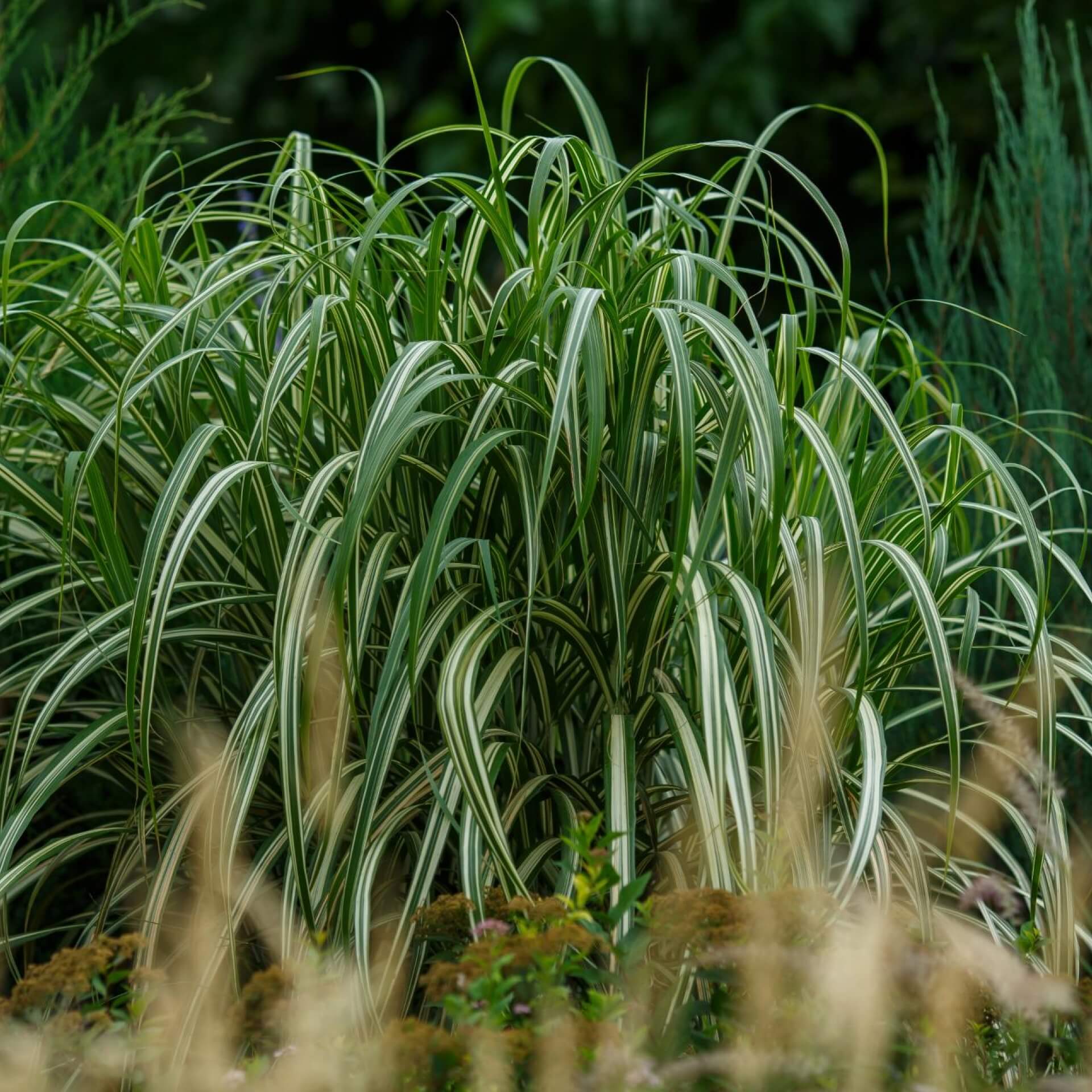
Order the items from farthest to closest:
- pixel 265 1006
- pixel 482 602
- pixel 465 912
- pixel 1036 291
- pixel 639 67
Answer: pixel 639 67 < pixel 1036 291 < pixel 482 602 < pixel 465 912 < pixel 265 1006

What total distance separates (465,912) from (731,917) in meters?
0.26

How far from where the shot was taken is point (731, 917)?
0.92 metres

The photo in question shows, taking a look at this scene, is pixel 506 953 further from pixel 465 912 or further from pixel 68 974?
pixel 68 974

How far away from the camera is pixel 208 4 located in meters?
5.27

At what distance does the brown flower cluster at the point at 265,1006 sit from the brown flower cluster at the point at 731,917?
268mm

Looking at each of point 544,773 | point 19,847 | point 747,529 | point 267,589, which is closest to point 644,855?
point 544,773

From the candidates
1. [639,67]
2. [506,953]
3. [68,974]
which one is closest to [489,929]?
[506,953]

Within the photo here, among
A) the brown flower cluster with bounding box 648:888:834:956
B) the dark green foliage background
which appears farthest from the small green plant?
the dark green foliage background

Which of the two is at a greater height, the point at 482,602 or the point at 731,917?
the point at 482,602

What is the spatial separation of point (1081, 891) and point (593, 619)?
2.32ft

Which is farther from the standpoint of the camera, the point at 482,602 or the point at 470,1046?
the point at 482,602

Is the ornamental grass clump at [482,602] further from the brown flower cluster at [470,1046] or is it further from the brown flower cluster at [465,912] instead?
the brown flower cluster at [470,1046]

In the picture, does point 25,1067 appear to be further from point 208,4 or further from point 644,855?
point 208,4

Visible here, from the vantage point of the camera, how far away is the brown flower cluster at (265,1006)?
2.88ft
